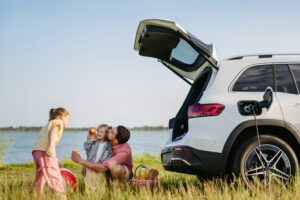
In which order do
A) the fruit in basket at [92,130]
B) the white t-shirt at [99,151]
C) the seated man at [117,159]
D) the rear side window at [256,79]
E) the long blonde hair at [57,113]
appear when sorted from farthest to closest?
the fruit in basket at [92,130] < the white t-shirt at [99,151] < the seated man at [117,159] < the long blonde hair at [57,113] < the rear side window at [256,79]

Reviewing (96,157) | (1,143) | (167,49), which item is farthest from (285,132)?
(1,143)

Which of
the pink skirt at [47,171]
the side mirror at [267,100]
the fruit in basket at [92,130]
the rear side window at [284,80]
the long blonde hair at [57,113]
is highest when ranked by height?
the rear side window at [284,80]

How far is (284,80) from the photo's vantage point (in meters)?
5.14

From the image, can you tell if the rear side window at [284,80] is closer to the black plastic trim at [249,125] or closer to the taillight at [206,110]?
the black plastic trim at [249,125]

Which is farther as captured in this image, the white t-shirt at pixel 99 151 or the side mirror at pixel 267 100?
the white t-shirt at pixel 99 151

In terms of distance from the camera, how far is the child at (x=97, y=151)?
568 cm

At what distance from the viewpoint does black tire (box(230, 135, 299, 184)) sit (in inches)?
189

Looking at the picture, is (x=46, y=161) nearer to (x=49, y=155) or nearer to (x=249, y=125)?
(x=49, y=155)

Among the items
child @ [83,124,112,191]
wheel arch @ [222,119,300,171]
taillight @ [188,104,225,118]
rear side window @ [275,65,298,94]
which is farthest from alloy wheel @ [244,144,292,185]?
child @ [83,124,112,191]

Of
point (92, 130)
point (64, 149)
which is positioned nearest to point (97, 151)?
point (92, 130)

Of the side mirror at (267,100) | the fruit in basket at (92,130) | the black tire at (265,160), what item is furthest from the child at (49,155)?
the side mirror at (267,100)

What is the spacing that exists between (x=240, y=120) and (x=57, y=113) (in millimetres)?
2344

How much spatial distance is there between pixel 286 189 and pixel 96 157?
2.67 m

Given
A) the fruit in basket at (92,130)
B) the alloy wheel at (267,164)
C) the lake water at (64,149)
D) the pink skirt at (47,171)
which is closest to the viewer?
the alloy wheel at (267,164)
